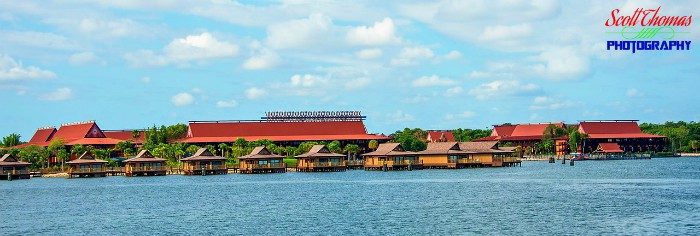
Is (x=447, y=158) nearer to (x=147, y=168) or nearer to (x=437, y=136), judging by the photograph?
(x=147, y=168)

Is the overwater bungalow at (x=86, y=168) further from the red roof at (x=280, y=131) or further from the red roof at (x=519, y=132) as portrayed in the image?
the red roof at (x=519, y=132)

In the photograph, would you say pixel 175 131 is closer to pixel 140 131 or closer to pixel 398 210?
pixel 140 131

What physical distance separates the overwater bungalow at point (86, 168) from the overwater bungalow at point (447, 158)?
3865 centimetres

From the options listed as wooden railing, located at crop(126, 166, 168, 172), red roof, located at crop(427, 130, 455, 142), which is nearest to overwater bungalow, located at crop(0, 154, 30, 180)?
wooden railing, located at crop(126, 166, 168, 172)

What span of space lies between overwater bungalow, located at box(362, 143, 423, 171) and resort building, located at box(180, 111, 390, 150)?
27546mm

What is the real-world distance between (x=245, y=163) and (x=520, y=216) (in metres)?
67.5

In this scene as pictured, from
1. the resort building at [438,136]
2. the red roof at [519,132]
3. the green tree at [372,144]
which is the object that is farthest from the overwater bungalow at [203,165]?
the resort building at [438,136]

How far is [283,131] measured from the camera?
5866 inches

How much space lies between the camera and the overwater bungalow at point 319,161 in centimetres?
11531

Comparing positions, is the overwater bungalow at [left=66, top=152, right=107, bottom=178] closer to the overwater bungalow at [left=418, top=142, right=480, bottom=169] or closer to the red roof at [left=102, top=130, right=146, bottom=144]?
the overwater bungalow at [left=418, top=142, right=480, bottom=169]

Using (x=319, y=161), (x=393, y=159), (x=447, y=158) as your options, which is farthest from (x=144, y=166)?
(x=447, y=158)

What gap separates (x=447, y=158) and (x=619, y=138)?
63045 mm

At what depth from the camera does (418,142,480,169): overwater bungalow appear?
115375mm

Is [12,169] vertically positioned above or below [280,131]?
below
